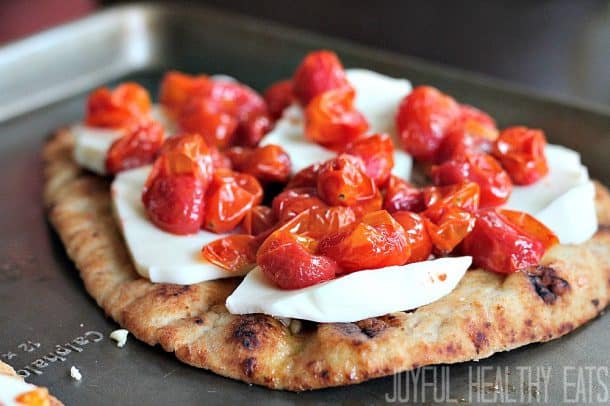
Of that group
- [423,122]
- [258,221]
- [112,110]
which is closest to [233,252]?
[258,221]

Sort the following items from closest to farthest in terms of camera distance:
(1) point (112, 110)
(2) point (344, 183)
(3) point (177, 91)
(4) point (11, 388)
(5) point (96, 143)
A: 1. (4) point (11, 388)
2. (2) point (344, 183)
3. (5) point (96, 143)
4. (1) point (112, 110)
5. (3) point (177, 91)

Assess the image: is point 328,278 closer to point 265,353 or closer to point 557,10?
point 265,353

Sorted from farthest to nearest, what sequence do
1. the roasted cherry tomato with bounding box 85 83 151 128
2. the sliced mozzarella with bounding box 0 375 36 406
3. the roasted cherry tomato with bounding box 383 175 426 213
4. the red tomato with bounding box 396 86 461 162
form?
1. the roasted cherry tomato with bounding box 85 83 151 128
2. the red tomato with bounding box 396 86 461 162
3. the roasted cherry tomato with bounding box 383 175 426 213
4. the sliced mozzarella with bounding box 0 375 36 406

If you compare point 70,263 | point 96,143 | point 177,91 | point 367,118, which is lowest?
point 70,263

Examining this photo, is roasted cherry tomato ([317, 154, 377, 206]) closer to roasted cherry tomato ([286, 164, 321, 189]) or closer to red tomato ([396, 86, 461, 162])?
roasted cherry tomato ([286, 164, 321, 189])

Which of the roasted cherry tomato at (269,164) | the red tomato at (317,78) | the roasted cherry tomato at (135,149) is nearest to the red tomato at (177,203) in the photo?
the roasted cherry tomato at (269,164)

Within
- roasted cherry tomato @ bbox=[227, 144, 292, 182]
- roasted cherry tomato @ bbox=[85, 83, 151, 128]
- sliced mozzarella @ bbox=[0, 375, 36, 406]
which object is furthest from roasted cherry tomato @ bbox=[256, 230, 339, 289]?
roasted cherry tomato @ bbox=[85, 83, 151, 128]

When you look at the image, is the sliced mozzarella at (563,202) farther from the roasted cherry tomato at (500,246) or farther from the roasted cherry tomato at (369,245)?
the roasted cherry tomato at (369,245)

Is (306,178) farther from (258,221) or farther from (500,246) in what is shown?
(500,246)
